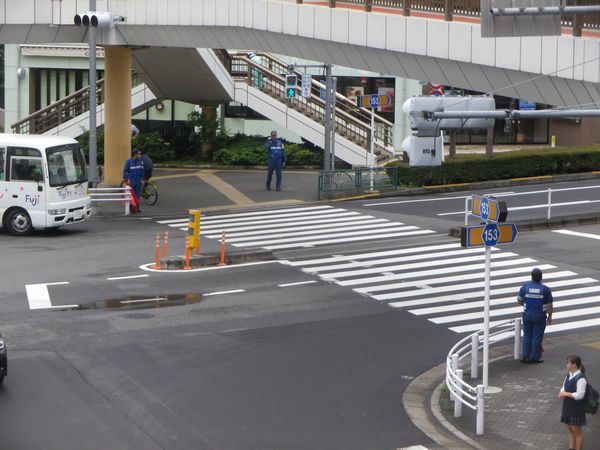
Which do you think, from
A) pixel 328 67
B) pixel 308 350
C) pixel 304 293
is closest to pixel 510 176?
pixel 328 67

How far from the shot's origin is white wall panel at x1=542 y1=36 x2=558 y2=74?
21312mm

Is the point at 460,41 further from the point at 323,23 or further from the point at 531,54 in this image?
the point at 323,23

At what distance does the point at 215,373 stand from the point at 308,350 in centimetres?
216

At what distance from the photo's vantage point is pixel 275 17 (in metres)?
30.2

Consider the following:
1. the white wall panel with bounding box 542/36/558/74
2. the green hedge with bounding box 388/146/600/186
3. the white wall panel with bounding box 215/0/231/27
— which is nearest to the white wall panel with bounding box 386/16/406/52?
the white wall panel with bounding box 542/36/558/74

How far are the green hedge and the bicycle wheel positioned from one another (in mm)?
7872

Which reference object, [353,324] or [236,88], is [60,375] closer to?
[353,324]

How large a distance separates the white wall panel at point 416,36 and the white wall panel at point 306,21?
371 cm

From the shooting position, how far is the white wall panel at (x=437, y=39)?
24.3 m

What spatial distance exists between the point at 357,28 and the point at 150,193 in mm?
12112

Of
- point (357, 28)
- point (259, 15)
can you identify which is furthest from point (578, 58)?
point (259, 15)

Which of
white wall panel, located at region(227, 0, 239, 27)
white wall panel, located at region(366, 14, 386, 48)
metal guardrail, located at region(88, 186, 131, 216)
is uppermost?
white wall panel, located at region(227, 0, 239, 27)

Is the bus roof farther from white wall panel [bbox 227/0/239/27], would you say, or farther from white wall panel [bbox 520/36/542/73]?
white wall panel [bbox 520/36/542/73]

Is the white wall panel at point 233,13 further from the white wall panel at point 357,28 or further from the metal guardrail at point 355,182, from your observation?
the metal guardrail at point 355,182
